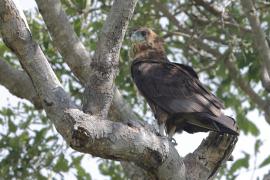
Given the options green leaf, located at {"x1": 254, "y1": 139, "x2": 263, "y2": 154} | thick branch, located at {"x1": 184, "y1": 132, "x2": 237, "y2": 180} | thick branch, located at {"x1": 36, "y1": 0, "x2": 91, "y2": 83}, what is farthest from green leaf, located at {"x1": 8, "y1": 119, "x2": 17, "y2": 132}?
thick branch, located at {"x1": 184, "y1": 132, "x2": 237, "y2": 180}

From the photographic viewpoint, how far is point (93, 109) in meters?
3.19

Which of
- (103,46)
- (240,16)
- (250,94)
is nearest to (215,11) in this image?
(240,16)

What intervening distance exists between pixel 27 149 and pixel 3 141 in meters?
0.23

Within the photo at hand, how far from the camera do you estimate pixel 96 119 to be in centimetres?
303

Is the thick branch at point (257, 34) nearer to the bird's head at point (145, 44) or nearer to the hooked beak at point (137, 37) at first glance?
the bird's head at point (145, 44)

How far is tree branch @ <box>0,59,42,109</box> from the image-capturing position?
4.65 meters

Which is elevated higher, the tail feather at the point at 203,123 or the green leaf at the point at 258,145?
the green leaf at the point at 258,145

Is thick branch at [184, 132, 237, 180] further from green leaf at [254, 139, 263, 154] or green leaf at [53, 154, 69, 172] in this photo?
green leaf at [53, 154, 69, 172]

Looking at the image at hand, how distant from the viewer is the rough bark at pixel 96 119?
2.98 meters

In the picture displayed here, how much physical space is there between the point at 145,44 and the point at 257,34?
3.41 ft

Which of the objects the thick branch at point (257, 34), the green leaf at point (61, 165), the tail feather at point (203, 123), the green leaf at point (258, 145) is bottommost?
the green leaf at point (61, 165)

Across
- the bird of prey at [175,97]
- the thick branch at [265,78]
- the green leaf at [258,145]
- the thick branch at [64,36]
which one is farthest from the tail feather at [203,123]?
the thick branch at [265,78]

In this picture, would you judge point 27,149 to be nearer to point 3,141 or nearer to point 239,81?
point 3,141

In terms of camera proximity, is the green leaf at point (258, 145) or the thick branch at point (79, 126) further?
the green leaf at point (258, 145)
